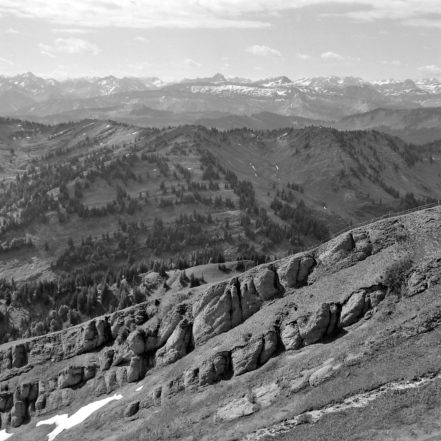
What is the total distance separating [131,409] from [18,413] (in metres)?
28.4

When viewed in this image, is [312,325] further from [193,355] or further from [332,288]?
[193,355]

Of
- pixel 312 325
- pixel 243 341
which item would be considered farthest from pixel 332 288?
pixel 243 341

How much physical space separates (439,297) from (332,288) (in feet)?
49.9

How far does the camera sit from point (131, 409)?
6925cm

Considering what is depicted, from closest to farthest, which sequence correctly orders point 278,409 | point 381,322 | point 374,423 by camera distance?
point 374,423
point 278,409
point 381,322

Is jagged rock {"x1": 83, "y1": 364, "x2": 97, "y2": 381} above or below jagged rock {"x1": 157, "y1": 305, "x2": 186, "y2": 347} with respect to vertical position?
below

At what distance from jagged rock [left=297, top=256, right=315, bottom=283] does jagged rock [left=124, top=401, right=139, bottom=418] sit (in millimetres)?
30842

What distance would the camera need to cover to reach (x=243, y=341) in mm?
68125

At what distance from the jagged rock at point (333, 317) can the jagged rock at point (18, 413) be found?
57890 millimetres

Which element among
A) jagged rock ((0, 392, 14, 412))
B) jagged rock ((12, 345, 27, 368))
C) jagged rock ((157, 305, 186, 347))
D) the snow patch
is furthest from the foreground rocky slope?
the snow patch

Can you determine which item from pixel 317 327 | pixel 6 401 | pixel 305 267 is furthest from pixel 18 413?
pixel 305 267

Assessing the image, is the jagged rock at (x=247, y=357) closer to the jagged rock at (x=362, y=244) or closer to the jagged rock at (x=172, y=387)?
the jagged rock at (x=172, y=387)

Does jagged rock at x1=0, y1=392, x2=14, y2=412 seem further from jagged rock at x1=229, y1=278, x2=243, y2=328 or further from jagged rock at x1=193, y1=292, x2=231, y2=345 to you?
jagged rock at x1=229, y1=278, x2=243, y2=328

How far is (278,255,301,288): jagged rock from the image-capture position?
7388 centimetres
